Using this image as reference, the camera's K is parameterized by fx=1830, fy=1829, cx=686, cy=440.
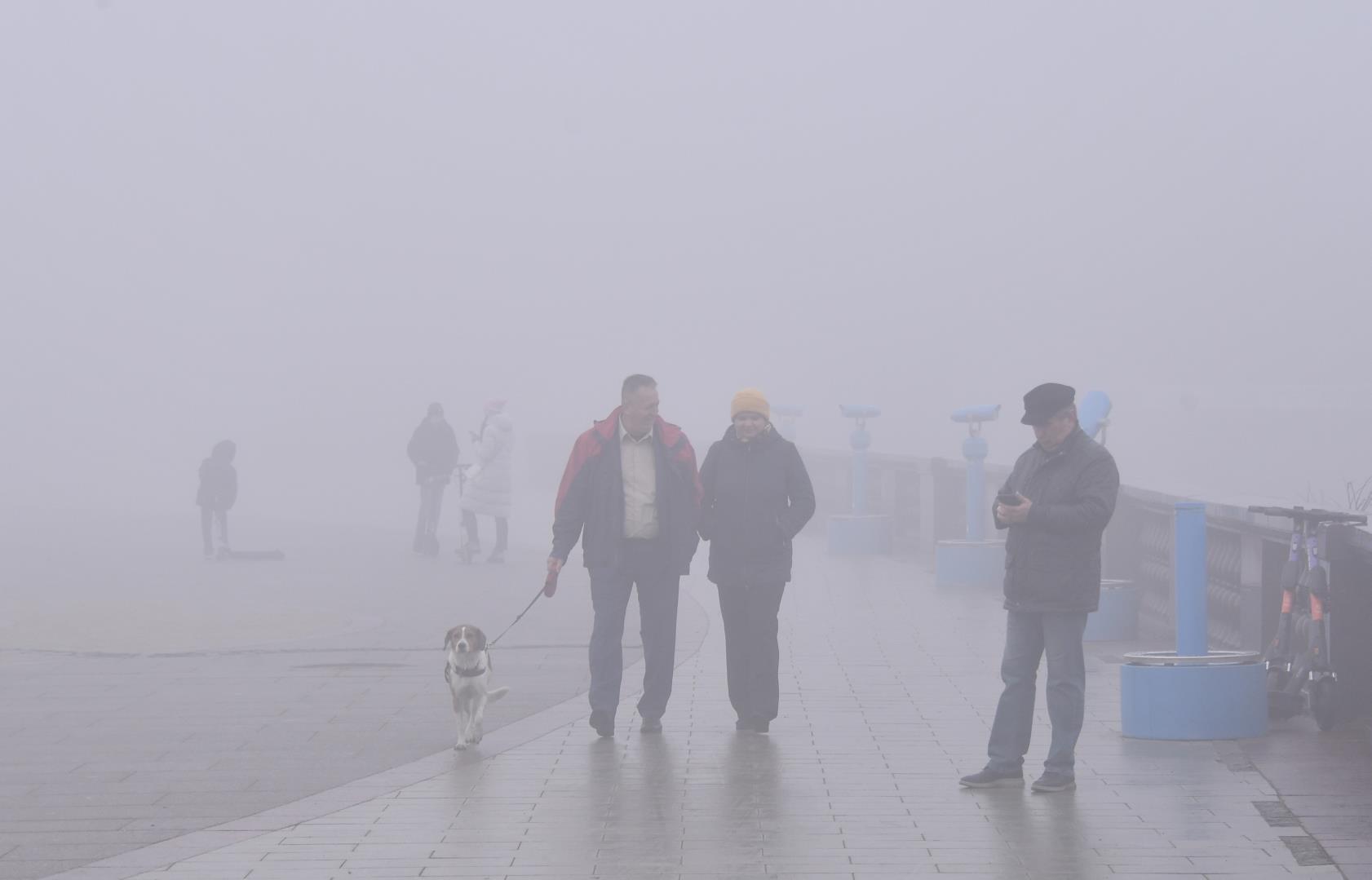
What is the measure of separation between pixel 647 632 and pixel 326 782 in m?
1.87

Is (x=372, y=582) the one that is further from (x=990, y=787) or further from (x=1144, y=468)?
(x=1144, y=468)

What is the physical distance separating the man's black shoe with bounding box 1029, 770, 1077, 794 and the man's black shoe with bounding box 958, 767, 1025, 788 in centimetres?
15

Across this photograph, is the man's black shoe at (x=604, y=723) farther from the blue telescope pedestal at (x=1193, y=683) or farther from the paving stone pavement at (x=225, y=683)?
the blue telescope pedestal at (x=1193, y=683)

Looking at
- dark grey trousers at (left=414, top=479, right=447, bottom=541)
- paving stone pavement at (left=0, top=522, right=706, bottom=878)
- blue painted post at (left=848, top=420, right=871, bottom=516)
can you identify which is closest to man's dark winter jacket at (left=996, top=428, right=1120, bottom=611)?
paving stone pavement at (left=0, top=522, right=706, bottom=878)

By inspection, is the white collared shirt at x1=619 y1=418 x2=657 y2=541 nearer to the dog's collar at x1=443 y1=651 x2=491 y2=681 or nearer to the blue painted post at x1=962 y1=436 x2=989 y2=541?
the dog's collar at x1=443 y1=651 x2=491 y2=681

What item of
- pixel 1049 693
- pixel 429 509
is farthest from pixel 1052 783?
pixel 429 509

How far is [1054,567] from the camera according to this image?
7.14 m

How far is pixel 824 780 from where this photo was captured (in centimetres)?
727

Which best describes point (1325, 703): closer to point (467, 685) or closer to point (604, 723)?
point (604, 723)

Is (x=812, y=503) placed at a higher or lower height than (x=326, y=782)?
higher

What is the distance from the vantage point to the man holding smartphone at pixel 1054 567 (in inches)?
277

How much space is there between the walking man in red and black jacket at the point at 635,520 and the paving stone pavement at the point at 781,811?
0.40 meters

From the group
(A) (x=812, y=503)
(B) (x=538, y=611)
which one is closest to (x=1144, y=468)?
(B) (x=538, y=611)

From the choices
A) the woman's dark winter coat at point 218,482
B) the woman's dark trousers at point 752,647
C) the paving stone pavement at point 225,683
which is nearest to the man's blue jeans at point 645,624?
the woman's dark trousers at point 752,647
